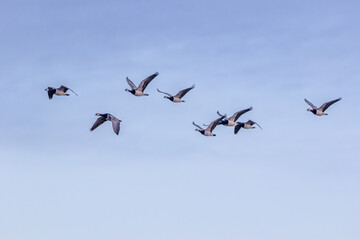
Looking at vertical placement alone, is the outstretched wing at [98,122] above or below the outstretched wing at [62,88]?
below

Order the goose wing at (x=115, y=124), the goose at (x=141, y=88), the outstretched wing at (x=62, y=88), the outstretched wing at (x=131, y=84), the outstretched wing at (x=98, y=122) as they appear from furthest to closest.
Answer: the outstretched wing at (x=131, y=84), the outstretched wing at (x=62, y=88), the outstretched wing at (x=98, y=122), the goose at (x=141, y=88), the goose wing at (x=115, y=124)

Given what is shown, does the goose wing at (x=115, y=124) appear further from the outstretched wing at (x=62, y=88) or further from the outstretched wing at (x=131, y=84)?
the outstretched wing at (x=131, y=84)

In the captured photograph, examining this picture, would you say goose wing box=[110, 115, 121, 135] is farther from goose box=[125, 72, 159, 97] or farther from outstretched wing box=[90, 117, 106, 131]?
goose box=[125, 72, 159, 97]

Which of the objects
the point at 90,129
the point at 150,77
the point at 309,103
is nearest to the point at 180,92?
the point at 150,77

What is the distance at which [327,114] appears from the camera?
318ft

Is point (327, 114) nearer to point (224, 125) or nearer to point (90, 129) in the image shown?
point (224, 125)

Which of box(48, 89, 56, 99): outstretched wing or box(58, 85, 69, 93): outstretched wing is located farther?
box(48, 89, 56, 99): outstretched wing

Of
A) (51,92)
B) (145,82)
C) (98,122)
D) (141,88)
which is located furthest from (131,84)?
(51,92)

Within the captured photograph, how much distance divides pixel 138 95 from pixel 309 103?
2559 cm

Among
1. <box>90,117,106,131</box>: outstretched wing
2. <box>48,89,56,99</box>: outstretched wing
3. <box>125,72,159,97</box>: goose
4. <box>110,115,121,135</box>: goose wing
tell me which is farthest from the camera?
<box>48,89,56,99</box>: outstretched wing

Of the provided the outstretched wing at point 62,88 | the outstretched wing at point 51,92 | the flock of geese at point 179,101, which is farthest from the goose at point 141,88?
the outstretched wing at point 51,92

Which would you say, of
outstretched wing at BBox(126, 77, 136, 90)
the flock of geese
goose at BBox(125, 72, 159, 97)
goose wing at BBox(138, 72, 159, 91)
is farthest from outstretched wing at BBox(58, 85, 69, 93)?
goose wing at BBox(138, 72, 159, 91)

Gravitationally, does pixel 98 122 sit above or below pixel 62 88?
below

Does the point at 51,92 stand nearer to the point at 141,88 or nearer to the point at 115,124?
the point at 141,88
